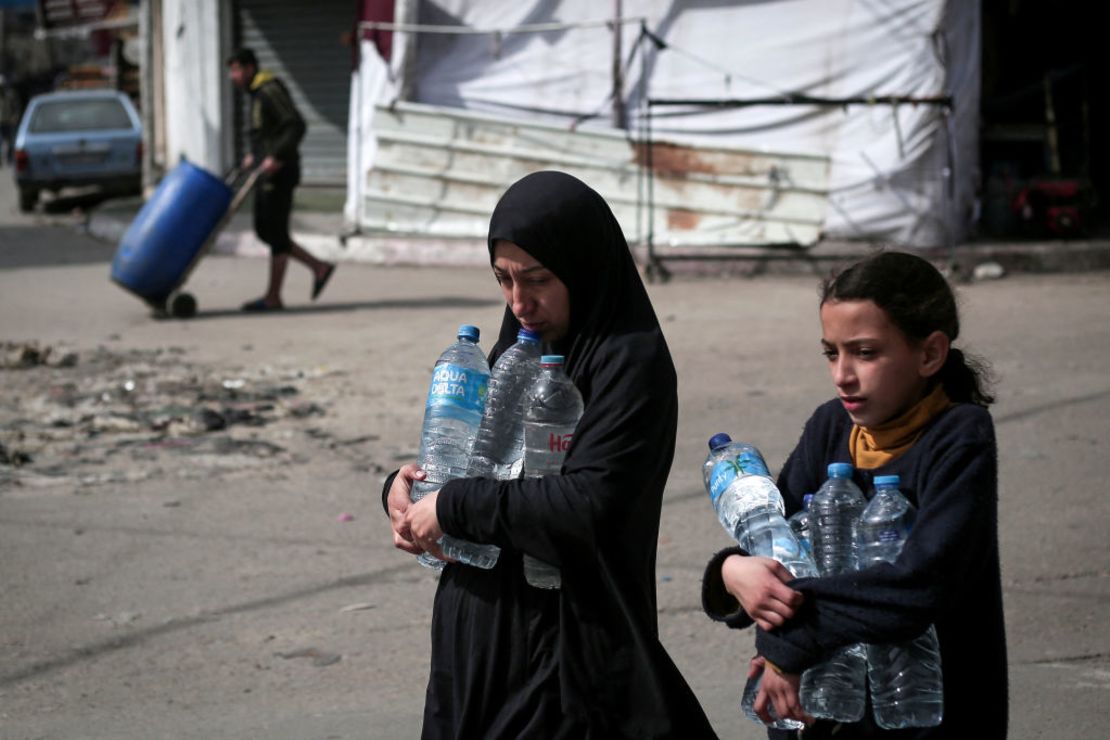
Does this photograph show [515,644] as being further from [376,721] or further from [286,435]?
[286,435]

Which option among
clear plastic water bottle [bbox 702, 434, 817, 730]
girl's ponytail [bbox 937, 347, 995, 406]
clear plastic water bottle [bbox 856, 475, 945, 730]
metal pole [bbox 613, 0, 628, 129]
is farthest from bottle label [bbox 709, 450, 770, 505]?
metal pole [bbox 613, 0, 628, 129]

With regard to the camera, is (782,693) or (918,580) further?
(782,693)

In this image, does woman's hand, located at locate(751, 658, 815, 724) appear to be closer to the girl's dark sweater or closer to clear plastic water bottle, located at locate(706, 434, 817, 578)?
the girl's dark sweater

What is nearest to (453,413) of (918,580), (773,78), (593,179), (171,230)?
(918,580)

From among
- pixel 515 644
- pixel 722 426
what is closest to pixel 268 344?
pixel 722 426

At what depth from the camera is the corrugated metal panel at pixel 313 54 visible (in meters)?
20.4

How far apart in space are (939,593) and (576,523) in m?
0.57

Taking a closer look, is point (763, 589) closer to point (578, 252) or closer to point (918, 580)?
point (918, 580)

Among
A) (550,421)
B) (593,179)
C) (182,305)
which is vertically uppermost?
(550,421)

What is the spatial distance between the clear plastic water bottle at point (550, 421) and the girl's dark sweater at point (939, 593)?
0.94 feet

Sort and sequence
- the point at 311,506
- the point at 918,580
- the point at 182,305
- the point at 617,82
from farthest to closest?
the point at 617,82, the point at 182,305, the point at 311,506, the point at 918,580

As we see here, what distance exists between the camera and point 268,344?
9.32 meters

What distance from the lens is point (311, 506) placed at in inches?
227

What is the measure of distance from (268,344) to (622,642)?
Answer: 289 inches
